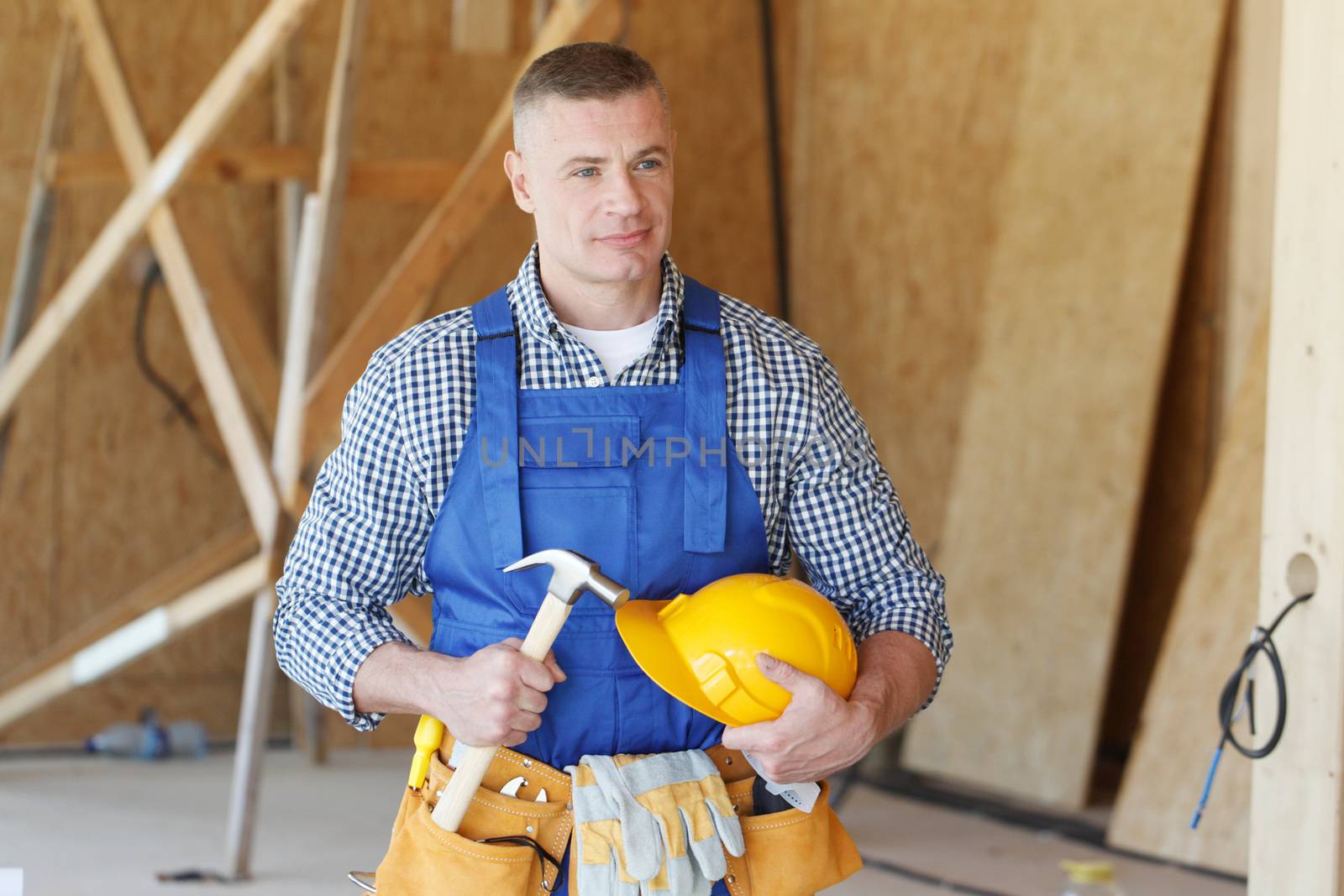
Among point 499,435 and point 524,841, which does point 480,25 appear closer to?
point 499,435

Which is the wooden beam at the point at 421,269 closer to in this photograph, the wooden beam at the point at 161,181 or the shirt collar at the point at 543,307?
the wooden beam at the point at 161,181

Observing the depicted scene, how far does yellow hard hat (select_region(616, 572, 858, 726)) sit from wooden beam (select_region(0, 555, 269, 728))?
2.97m

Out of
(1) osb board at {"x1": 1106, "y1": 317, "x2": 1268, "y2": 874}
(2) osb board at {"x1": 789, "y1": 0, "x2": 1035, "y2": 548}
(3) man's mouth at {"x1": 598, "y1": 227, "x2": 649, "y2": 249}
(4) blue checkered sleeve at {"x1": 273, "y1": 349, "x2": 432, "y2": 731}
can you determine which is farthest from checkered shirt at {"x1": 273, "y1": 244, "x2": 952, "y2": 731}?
(2) osb board at {"x1": 789, "y1": 0, "x2": 1035, "y2": 548}

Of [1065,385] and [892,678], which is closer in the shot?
[892,678]

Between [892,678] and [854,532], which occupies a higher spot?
[854,532]

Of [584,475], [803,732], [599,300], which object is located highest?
[599,300]

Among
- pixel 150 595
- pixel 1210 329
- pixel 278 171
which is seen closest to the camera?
pixel 1210 329

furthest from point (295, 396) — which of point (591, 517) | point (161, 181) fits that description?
point (591, 517)

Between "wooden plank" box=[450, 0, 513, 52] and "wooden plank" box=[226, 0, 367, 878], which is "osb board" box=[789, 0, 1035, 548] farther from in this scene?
"wooden plank" box=[226, 0, 367, 878]

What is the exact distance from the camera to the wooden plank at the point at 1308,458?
2.72 meters

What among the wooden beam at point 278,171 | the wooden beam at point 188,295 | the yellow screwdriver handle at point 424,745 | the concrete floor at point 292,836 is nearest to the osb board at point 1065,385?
the concrete floor at point 292,836

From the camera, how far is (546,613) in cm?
194

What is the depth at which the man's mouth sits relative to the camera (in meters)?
2.10

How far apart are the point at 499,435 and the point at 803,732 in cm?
53
